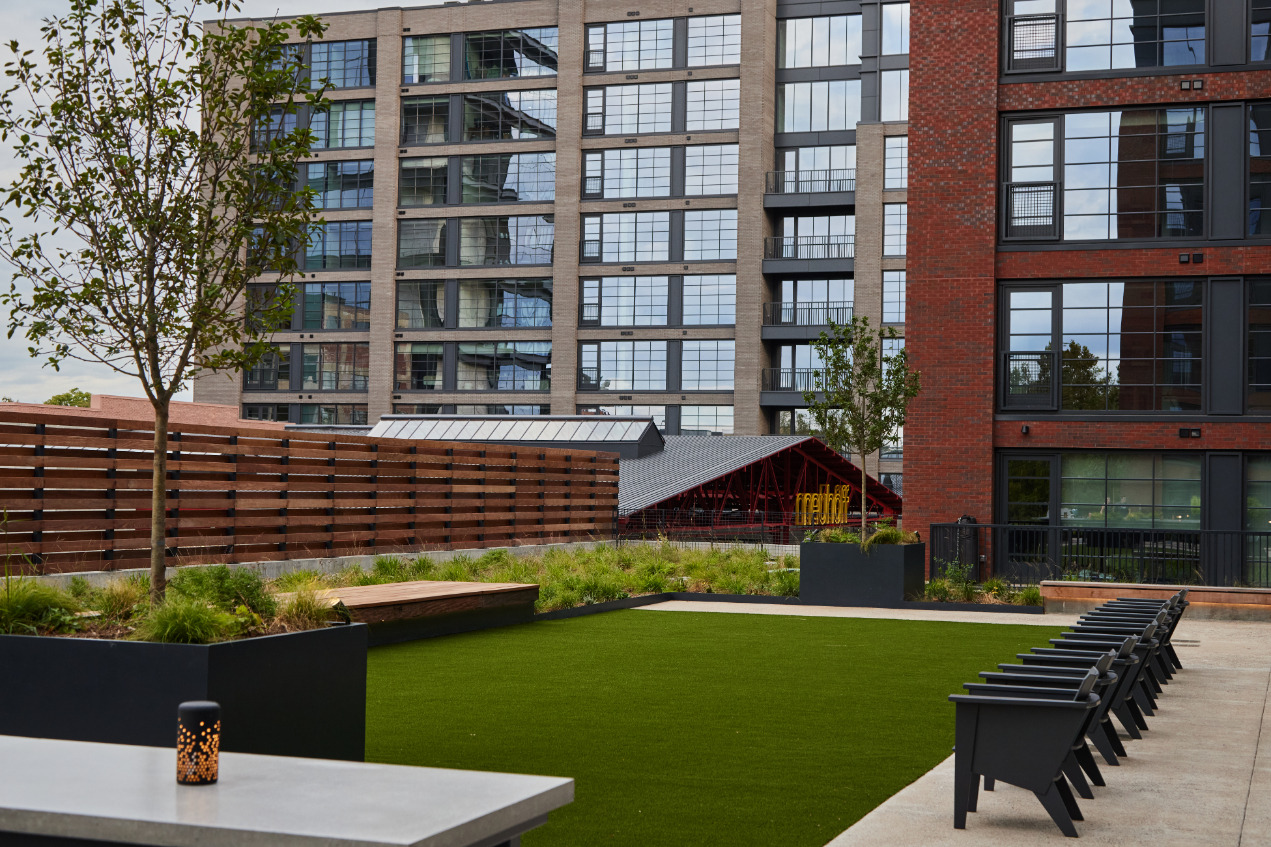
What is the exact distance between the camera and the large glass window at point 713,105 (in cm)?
6209

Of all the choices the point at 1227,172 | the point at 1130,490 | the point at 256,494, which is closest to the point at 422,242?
the point at 1130,490

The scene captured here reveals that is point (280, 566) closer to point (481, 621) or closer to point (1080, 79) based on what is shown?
point (481, 621)

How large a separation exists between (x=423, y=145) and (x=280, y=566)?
50.5m

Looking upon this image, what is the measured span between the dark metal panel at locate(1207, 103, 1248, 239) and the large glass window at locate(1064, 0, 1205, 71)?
1348 millimetres

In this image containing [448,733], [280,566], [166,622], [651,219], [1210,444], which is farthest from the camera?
[651,219]

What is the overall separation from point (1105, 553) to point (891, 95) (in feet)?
140

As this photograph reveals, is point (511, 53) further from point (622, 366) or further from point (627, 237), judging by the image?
point (622, 366)

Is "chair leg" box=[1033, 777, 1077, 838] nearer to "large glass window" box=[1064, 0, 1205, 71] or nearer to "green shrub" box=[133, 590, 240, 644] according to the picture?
"green shrub" box=[133, 590, 240, 644]

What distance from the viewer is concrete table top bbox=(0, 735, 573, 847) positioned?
141 inches

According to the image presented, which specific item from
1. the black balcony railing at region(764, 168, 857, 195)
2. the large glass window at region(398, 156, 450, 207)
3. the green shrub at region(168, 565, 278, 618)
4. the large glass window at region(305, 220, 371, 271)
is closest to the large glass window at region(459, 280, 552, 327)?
the large glass window at region(398, 156, 450, 207)

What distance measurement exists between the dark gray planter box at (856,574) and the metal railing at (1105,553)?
2764 mm

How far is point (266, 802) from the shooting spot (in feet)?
12.7

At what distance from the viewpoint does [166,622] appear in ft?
20.5

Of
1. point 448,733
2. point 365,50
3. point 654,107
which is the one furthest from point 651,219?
point 448,733
